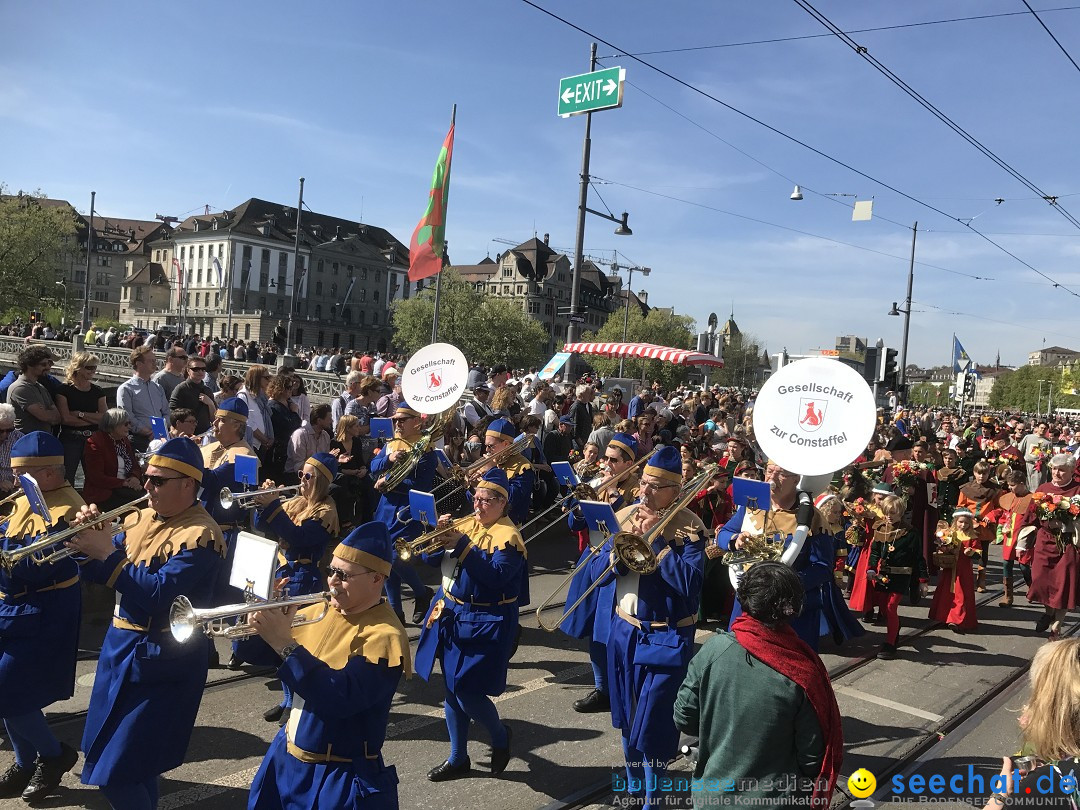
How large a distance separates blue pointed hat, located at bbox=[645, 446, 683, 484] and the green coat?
1.92m

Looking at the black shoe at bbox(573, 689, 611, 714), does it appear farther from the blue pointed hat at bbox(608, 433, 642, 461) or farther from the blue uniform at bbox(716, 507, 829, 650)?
the blue pointed hat at bbox(608, 433, 642, 461)

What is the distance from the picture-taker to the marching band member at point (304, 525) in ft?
19.1

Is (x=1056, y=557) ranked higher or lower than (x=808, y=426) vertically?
lower

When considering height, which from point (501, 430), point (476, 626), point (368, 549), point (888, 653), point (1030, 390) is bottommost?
point (888, 653)

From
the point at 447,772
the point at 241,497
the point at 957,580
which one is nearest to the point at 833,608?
the point at 957,580

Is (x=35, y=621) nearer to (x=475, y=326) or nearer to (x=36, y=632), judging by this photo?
(x=36, y=632)

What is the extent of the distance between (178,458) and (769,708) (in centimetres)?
282

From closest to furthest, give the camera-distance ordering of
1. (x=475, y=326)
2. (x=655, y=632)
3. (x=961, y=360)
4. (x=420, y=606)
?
(x=655, y=632)
(x=420, y=606)
(x=961, y=360)
(x=475, y=326)

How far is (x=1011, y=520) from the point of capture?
416 inches

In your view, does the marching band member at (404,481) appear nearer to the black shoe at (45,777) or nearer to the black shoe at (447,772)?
the black shoe at (447,772)

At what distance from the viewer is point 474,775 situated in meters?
5.13

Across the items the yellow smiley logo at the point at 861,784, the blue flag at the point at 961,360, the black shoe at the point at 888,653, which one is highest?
the blue flag at the point at 961,360

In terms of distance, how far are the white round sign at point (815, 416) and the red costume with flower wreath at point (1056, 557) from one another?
19.0 ft

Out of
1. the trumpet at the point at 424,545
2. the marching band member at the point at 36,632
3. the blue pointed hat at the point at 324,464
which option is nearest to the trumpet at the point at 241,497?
the blue pointed hat at the point at 324,464
